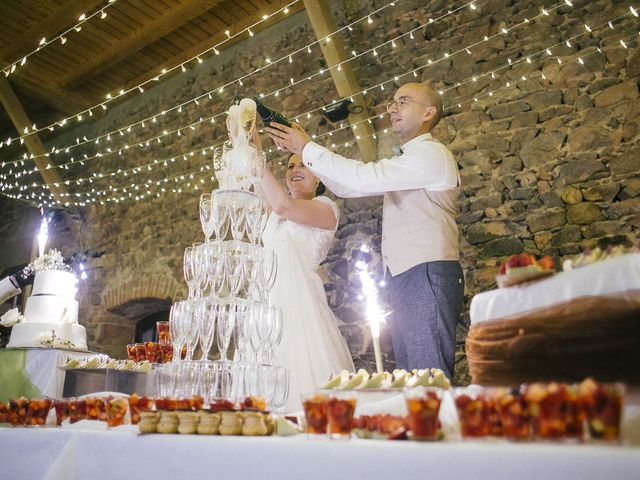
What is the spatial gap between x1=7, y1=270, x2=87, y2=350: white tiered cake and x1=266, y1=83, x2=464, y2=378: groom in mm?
2167

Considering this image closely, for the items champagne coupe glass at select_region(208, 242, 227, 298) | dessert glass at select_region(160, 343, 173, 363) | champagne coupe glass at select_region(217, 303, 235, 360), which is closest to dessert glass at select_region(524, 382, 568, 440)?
champagne coupe glass at select_region(217, 303, 235, 360)

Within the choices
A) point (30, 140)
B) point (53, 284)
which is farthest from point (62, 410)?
point (30, 140)

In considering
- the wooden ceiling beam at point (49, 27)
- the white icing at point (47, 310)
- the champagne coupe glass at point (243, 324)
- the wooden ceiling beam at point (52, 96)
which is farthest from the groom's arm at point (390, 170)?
the wooden ceiling beam at point (52, 96)

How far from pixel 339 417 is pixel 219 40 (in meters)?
5.13

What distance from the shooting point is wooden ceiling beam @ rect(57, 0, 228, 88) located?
465 cm

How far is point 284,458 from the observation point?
32.8 inches

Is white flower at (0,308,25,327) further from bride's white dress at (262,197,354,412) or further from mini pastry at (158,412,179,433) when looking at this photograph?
mini pastry at (158,412,179,433)

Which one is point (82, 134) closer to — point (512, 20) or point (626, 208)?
point (512, 20)

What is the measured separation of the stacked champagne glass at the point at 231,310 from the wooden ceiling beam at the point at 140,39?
335cm

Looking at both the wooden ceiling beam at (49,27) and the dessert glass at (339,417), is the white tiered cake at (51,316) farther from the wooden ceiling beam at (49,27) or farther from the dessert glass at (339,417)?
the dessert glass at (339,417)

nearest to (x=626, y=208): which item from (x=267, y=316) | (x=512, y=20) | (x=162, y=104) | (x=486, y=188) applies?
(x=486, y=188)

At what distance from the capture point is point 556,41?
3322 millimetres

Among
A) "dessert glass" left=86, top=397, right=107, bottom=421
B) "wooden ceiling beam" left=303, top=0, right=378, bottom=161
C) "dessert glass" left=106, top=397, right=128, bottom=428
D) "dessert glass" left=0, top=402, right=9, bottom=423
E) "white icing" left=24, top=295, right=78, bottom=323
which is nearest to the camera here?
"dessert glass" left=106, top=397, right=128, bottom=428

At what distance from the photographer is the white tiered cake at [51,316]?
3223mm
